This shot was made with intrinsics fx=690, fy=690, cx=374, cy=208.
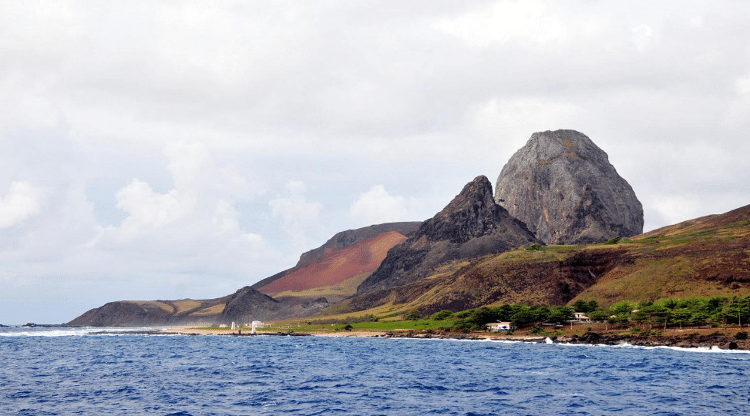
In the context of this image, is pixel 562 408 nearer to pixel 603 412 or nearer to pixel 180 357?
pixel 603 412

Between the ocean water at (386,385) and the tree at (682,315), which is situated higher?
the tree at (682,315)

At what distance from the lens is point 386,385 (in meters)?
83.4

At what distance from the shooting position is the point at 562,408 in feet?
211

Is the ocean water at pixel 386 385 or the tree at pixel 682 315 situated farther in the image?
the tree at pixel 682 315

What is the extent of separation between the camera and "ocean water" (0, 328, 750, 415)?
64.6 m

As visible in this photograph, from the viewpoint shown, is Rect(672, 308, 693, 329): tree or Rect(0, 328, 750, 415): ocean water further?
Rect(672, 308, 693, 329): tree

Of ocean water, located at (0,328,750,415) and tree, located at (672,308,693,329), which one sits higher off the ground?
tree, located at (672,308,693,329)

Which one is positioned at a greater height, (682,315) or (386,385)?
(682,315)

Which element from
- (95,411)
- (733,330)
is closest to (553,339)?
(733,330)

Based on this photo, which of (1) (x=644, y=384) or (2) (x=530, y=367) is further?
(2) (x=530, y=367)

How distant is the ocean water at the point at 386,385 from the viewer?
64.6 m

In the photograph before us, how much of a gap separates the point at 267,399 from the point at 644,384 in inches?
1750

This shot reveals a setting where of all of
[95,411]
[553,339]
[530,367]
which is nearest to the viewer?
[95,411]

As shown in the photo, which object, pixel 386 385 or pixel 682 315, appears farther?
pixel 682 315
